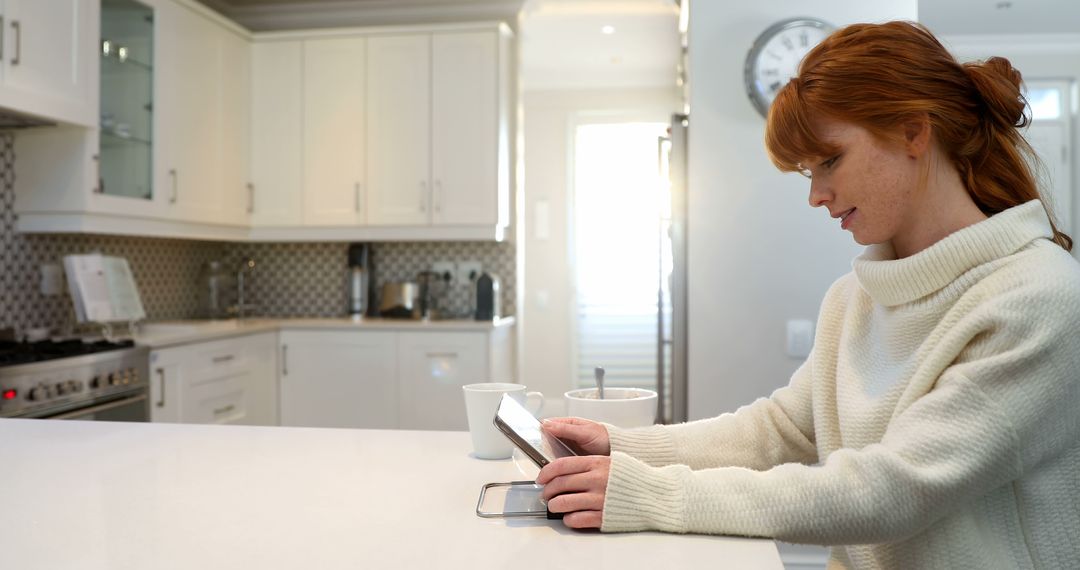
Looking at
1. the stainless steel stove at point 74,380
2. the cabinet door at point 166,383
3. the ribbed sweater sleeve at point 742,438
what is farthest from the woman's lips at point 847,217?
the cabinet door at point 166,383

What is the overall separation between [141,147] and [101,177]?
0.32 meters

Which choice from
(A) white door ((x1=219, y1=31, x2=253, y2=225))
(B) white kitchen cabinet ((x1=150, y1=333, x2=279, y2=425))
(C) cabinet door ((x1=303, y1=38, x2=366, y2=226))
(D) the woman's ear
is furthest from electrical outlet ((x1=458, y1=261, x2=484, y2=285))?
(D) the woman's ear

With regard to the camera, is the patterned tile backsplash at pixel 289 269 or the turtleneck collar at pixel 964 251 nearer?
the turtleneck collar at pixel 964 251

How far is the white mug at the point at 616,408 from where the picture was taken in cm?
118

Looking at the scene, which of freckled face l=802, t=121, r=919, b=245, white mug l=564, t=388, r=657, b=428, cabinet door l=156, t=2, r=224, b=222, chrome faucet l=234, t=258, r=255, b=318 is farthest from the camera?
chrome faucet l=234, t=258, r=255, b=318

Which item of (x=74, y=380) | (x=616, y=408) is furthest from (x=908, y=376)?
(x=74, y=380)

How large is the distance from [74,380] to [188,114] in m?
1.58

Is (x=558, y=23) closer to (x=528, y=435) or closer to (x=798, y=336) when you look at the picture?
(x=798, y=336)

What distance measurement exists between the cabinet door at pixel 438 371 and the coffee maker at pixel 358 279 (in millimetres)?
613

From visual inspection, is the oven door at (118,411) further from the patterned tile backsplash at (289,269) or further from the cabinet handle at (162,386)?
the patterned tile backsplash at (289,269)

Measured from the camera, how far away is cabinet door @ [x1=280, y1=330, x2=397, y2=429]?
165 inches

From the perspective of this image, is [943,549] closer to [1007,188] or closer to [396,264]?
[1007,188]

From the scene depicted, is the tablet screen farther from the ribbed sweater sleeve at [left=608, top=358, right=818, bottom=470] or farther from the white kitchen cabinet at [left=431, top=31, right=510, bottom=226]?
the white kitchen cabinet at [left=431, top=31, right=510, bottom=226]

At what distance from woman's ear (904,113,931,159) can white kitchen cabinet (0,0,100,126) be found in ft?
9.21
